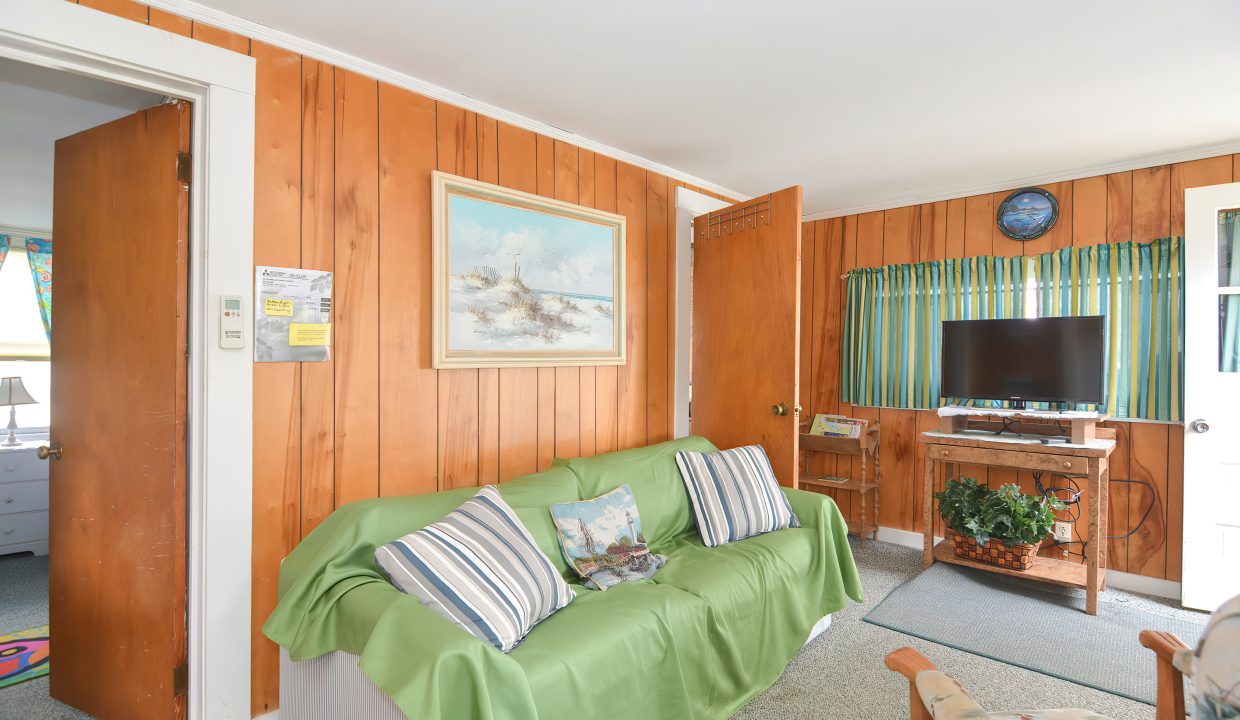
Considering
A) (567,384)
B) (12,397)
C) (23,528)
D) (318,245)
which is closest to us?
(318,245)

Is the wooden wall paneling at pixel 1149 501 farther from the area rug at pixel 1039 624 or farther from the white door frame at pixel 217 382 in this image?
the white door frame at pixel 217 382

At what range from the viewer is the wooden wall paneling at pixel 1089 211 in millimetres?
3492

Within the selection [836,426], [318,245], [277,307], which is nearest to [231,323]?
[277,307]

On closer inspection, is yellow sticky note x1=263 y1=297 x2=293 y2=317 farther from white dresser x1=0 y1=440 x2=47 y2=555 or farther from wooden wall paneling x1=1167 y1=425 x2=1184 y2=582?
wooden wall paneling x1=1167 y1=425 x2=1184 y2=582

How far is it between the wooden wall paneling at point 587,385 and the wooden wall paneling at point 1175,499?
10.2ft

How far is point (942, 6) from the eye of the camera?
188 centimetres

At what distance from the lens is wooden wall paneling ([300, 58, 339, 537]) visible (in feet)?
7.04

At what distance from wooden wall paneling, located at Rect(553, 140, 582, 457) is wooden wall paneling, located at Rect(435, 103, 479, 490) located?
0.47m

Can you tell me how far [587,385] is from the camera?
10.3ft

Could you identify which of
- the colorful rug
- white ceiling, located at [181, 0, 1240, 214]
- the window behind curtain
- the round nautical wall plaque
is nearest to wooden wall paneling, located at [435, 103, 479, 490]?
white ceiling, located at [181, 0, 1240, 214]

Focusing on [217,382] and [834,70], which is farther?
[834,70]

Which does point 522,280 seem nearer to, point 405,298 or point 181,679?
point 405,298

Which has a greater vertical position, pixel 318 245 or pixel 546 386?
pixel 318 245

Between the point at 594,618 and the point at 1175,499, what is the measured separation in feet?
11.1
